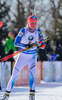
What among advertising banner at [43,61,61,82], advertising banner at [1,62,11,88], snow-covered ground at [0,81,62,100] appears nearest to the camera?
snow-covered ground at [0,81,62,100]

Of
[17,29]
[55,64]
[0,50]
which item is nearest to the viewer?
[0,50]

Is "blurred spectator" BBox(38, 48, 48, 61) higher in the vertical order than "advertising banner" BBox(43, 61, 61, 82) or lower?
higher

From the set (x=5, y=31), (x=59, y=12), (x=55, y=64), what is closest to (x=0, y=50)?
(x=55, y=64)

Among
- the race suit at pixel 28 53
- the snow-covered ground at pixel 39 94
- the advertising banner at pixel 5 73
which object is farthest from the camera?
the advertising banner at pixel 5 73

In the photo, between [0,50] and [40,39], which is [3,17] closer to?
[0,50]

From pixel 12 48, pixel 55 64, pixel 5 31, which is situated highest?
pixel 5 31

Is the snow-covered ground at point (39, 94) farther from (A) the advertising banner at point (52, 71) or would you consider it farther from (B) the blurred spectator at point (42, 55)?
(B) the blurred spectator at point (42, 55)

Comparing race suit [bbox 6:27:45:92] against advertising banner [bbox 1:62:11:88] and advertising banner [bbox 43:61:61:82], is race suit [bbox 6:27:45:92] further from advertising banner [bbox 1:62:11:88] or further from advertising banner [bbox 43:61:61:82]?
advertising banner [bbox 43:61:61:82]

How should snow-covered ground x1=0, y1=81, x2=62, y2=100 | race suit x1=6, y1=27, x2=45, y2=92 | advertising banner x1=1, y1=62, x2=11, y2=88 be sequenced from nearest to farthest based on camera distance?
race suit x1=6, y1=27, x2=45, y2=92, snow-covered ground x1=0, y1=81, x2=62, y2=100, advertising banner x1=1, y1=62, x2=11, y2=88

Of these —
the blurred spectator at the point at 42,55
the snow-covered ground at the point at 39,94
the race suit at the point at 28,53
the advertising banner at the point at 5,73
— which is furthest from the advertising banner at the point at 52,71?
the race suit at the point at 28,53

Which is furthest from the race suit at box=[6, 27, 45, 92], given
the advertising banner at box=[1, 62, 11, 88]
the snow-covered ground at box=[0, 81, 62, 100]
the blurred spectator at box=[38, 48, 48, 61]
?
the blurred spectator at box=[38, 48, 48, 61]

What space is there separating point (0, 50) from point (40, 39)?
12.2 ft

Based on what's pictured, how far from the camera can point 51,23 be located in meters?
23.7

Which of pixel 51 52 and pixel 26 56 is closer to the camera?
pixel 26 56
